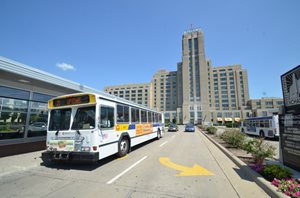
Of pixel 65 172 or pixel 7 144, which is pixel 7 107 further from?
pixel 65 172

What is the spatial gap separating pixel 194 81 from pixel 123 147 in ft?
324

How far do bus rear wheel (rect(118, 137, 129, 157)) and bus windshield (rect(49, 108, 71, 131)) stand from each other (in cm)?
264

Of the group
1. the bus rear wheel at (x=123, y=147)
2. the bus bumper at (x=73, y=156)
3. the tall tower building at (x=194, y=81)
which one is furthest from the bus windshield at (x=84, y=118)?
the tall tower building at (x=194, y=81)

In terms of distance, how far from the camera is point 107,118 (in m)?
6.70

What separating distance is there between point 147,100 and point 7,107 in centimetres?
11694

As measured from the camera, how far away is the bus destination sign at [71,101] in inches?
246

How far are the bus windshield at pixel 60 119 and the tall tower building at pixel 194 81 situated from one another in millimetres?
92885

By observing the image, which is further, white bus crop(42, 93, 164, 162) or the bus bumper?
white bus crop(42, 93, 164, 162)

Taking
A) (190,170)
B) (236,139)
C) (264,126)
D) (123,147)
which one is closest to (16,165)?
(123,147)

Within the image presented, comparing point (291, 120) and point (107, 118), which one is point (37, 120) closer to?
point (107, 118)

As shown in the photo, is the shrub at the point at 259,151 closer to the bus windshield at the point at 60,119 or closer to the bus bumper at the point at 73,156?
the bus bumper at the point at 73,156

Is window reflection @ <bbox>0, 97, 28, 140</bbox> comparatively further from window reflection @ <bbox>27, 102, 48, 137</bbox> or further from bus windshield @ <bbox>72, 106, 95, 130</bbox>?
bus windshield @ <bbox>72, 106, 95, 130</bbox>

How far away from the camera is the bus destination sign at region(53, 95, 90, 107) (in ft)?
20.5

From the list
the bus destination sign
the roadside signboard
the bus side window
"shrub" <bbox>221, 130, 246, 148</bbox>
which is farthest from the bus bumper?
"shrub" <bbox>221, 130, 246, 148</bbox>
